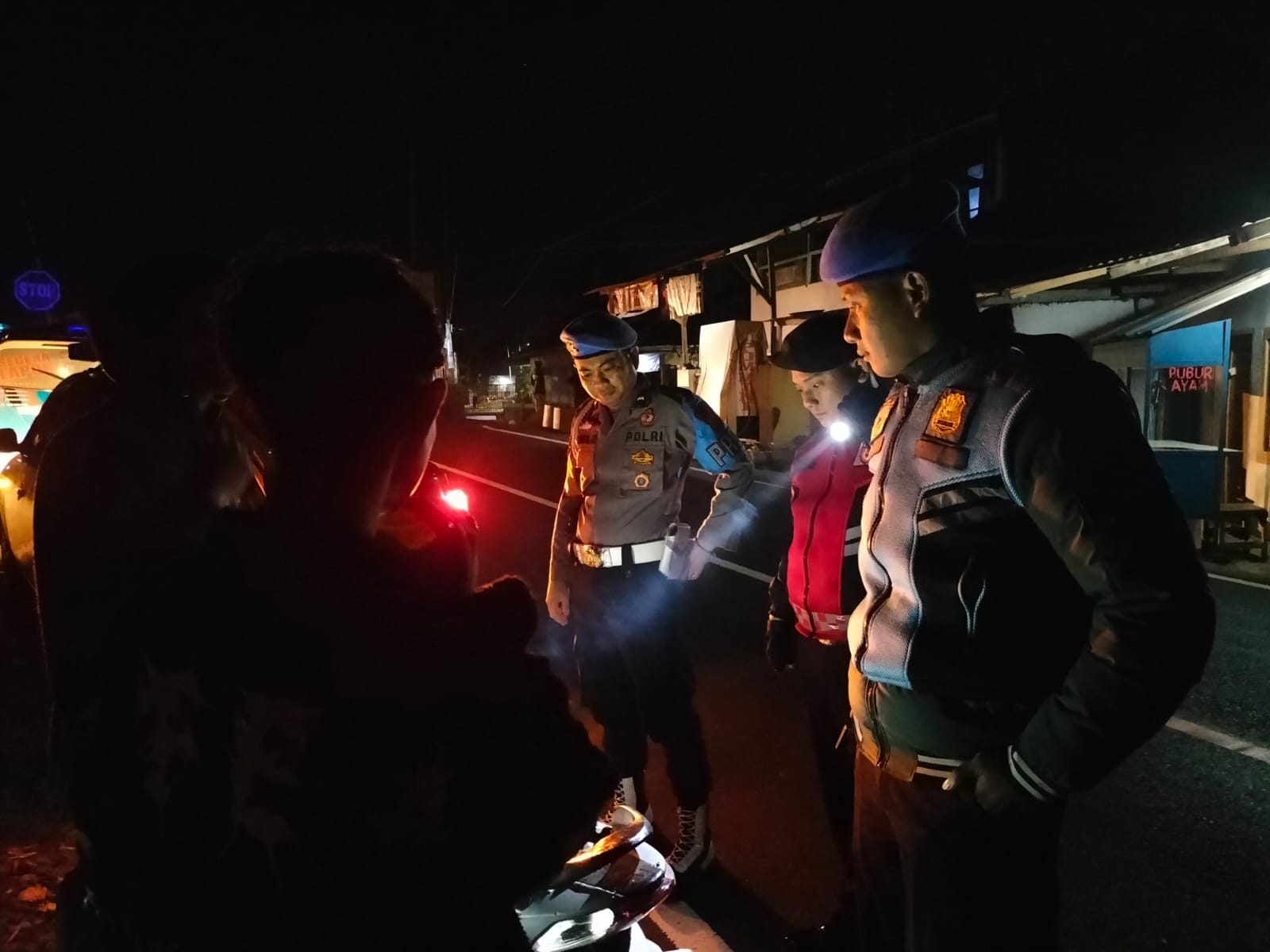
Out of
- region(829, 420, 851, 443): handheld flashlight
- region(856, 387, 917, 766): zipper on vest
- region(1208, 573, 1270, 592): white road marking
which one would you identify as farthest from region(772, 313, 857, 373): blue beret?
region(1208, 573, 1270, 592): white road marking

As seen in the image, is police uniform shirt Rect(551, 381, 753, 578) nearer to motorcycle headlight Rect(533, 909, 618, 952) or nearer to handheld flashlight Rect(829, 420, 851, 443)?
handheld flashlight Rect(829, 420, 851, 443)

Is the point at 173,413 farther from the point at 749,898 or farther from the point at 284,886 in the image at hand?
the point at 749,898

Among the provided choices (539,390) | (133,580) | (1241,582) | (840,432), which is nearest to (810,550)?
(840,432)

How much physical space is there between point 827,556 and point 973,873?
118 cm

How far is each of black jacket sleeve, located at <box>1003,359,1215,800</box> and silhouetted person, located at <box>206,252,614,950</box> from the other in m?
1.04

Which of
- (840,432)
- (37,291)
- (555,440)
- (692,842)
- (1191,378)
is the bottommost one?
(692,842)

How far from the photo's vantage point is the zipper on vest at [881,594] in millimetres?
1962

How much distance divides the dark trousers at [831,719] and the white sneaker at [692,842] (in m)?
0.67

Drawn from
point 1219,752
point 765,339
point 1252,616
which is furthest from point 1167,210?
point 1219,752

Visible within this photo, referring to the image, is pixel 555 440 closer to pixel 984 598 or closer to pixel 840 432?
pixel 840 432

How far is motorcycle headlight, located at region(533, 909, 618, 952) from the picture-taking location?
209cm

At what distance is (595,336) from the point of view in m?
3.61

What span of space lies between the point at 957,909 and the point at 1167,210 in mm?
14284

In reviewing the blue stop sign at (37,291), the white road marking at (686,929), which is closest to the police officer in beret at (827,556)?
the white road marking at (686,929)
